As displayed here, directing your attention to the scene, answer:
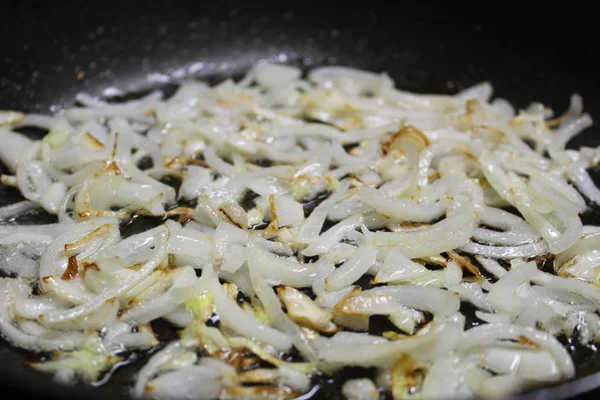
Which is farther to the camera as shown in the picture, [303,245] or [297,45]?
[297,45]

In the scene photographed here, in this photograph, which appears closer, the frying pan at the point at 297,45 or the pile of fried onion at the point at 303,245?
the pile of fried onion at the point at 303,245

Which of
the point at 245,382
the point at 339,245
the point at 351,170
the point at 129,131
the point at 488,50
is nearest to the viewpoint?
the point at 245,382

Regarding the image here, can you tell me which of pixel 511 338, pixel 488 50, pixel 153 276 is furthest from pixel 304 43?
pixel 511 338

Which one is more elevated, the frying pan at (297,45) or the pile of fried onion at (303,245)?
the frying pan at (297,45)

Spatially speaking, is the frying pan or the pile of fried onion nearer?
the pile of fried onion

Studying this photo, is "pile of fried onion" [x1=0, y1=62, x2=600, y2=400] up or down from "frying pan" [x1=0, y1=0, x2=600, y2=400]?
down

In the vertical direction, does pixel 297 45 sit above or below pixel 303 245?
above

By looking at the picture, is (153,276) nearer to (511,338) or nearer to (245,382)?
(245,382)

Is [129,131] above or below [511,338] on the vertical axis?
above
